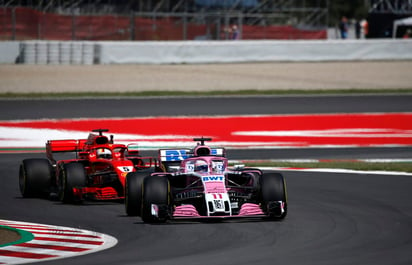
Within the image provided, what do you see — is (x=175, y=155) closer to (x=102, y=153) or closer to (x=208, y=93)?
(x=102, y=153)

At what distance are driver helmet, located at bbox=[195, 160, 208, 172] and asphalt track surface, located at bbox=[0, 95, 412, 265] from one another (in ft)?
3.24

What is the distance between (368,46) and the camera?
159 feet

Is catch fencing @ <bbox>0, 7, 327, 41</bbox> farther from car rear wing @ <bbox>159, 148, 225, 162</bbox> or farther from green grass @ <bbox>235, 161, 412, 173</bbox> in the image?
car rear wing @ <bbox>159, 148, 225, 162</bbox>

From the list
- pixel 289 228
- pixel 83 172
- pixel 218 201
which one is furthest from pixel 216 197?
pixel 83 172

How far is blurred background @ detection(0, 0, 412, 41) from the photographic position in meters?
50.1

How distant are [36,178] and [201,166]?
3.36 m

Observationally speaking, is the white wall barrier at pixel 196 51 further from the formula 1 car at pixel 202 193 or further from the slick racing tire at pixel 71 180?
the formula 1 car at pixel 202 193

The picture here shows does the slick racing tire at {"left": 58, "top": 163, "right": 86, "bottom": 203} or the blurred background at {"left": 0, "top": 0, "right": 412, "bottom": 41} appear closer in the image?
the slick racing tire at {"left": 58, "top": 163, "right": 86, "bottom": 203}

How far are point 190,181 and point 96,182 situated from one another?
7.26 feet

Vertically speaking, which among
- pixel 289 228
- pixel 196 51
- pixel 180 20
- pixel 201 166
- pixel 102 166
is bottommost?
pixel 289 228

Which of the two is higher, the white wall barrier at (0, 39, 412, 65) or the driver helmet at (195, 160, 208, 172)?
the white wall barrier at (0, 39, 412, 65)

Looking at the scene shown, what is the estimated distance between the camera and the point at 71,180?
14898 millimetres

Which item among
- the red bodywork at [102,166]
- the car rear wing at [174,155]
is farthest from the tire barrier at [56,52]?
Result: the car rear wing at [174,155]

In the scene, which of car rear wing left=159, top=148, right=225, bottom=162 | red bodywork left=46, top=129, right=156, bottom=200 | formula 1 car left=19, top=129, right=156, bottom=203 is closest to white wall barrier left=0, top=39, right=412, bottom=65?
formula 1 car left=19, top=129, right=156, bottom=203
